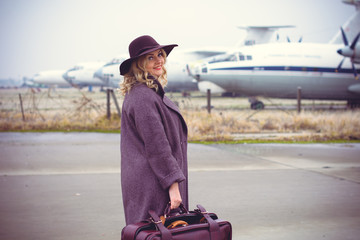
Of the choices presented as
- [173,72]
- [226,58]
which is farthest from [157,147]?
[173,72]

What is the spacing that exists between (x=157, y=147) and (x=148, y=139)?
0.07 m

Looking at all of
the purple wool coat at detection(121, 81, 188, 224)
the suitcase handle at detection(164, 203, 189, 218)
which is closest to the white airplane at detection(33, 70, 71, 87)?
the purple wool coat at detection(121, 81, 188, 224)

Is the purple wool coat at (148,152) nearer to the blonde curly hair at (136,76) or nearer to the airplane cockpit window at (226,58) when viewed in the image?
the blonde curly hair at (136,76)

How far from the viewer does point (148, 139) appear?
2611mm

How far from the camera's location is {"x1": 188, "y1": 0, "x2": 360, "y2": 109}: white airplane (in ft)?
69.6

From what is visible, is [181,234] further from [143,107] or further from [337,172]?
[337,172]

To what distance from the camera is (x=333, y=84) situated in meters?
21.8

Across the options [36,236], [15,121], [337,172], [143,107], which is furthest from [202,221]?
[15,121]

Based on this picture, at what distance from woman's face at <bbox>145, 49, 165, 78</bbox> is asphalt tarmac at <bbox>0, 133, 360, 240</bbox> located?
187cm

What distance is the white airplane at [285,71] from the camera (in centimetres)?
2120

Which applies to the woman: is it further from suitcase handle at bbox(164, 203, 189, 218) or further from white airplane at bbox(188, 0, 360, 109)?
white airplane at bbox(188, 0, 360, 109)

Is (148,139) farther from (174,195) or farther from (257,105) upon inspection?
(257,105)

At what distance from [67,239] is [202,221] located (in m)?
1.83

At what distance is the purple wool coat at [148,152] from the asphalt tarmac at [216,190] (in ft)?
4.69
